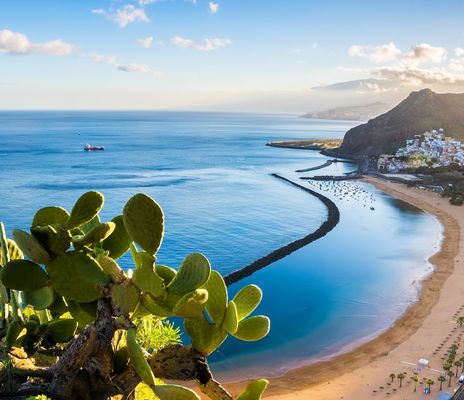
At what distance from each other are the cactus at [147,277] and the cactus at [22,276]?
1.21 metres

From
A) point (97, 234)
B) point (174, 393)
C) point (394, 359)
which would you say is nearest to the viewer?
point (174, 393)

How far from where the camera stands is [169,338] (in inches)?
265

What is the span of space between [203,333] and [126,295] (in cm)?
100

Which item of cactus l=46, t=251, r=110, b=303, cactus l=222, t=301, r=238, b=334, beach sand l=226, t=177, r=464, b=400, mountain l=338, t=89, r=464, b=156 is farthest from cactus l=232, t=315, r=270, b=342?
mountain l=338, t=89, r=464, b=156

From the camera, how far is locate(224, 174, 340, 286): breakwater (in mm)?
37213

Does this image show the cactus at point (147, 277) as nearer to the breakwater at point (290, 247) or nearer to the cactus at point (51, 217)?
the cactus at point (51, 217)

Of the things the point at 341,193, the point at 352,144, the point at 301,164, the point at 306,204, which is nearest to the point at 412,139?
the point at 352,144

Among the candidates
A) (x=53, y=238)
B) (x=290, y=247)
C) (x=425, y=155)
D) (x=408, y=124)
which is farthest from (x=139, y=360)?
(x=408, y=124)

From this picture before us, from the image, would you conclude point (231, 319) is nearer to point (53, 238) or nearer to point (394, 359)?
point (53, 238)

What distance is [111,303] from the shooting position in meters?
4.61

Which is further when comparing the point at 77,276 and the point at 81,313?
the point at 81,313

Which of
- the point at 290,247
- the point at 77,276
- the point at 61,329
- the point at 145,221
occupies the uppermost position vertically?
the point at 145,221

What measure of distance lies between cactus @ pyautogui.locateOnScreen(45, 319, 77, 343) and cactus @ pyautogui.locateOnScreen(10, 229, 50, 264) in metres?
1.78

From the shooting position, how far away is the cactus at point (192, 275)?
4258mm
